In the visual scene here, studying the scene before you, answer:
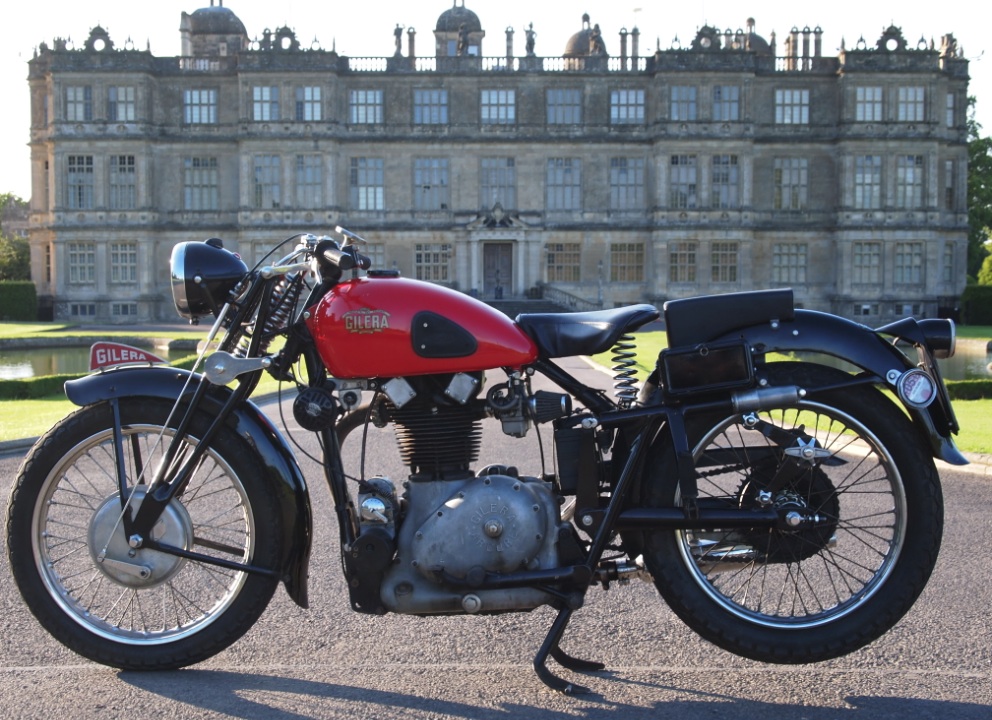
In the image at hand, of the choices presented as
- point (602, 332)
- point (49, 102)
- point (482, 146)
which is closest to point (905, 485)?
point (602, 332)

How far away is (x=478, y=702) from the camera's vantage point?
3.02m

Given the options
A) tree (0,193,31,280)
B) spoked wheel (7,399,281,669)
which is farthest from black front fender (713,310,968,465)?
tree (0,193,31,280)

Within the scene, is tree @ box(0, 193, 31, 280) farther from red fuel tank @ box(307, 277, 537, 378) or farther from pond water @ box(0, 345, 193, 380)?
red fuel tank @ box(307, 277, 537, 378)

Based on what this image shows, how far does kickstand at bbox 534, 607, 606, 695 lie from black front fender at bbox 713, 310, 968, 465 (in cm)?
107

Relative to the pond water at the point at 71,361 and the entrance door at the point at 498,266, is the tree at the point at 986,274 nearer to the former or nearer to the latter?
the entrance door at the point at 498,266

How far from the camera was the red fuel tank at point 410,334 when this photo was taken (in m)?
3.19

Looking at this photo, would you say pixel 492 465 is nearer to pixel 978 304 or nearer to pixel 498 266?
pixel 498 266

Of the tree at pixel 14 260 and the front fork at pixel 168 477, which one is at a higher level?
the tree at pixel 14 260

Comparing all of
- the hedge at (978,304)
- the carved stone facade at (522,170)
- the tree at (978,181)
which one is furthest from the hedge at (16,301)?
the tree at (978,181)

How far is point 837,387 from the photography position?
10.9 ft

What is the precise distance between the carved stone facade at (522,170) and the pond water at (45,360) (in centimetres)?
1614

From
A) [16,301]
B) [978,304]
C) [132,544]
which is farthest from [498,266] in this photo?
[132,544]

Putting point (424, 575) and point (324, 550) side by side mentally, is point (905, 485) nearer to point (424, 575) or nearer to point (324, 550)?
point (424, 575)

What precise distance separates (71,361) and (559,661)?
20508 mm
